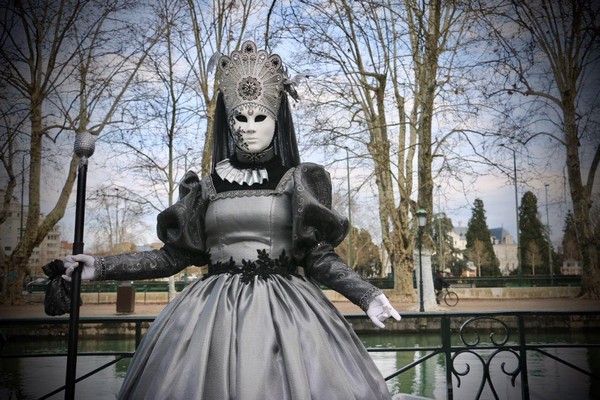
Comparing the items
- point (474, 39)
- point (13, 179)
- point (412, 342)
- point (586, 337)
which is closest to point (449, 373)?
point (412, 342)

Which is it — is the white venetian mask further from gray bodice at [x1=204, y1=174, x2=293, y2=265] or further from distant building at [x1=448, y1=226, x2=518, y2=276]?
distant building at [x1=448, y1=226, x2=518, y2=276]

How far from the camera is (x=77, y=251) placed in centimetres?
166

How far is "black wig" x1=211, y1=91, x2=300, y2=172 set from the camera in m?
2.07

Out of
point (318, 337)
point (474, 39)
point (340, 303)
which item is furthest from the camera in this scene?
point (340, 303)

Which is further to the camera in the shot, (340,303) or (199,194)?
(340,303)

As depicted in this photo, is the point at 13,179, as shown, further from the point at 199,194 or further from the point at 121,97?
the point at 199,194

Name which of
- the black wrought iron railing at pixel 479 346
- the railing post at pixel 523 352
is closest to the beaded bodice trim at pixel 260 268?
the black wrought iron railing at pixel 479 346

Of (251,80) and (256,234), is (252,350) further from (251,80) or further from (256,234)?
(251,80)

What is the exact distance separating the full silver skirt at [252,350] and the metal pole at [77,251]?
160 mm

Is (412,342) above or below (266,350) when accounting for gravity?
below

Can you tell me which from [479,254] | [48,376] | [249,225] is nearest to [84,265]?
[249,225]

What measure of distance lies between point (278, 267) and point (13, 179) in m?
12.8

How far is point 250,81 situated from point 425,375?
564 cm

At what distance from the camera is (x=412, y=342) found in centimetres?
902
